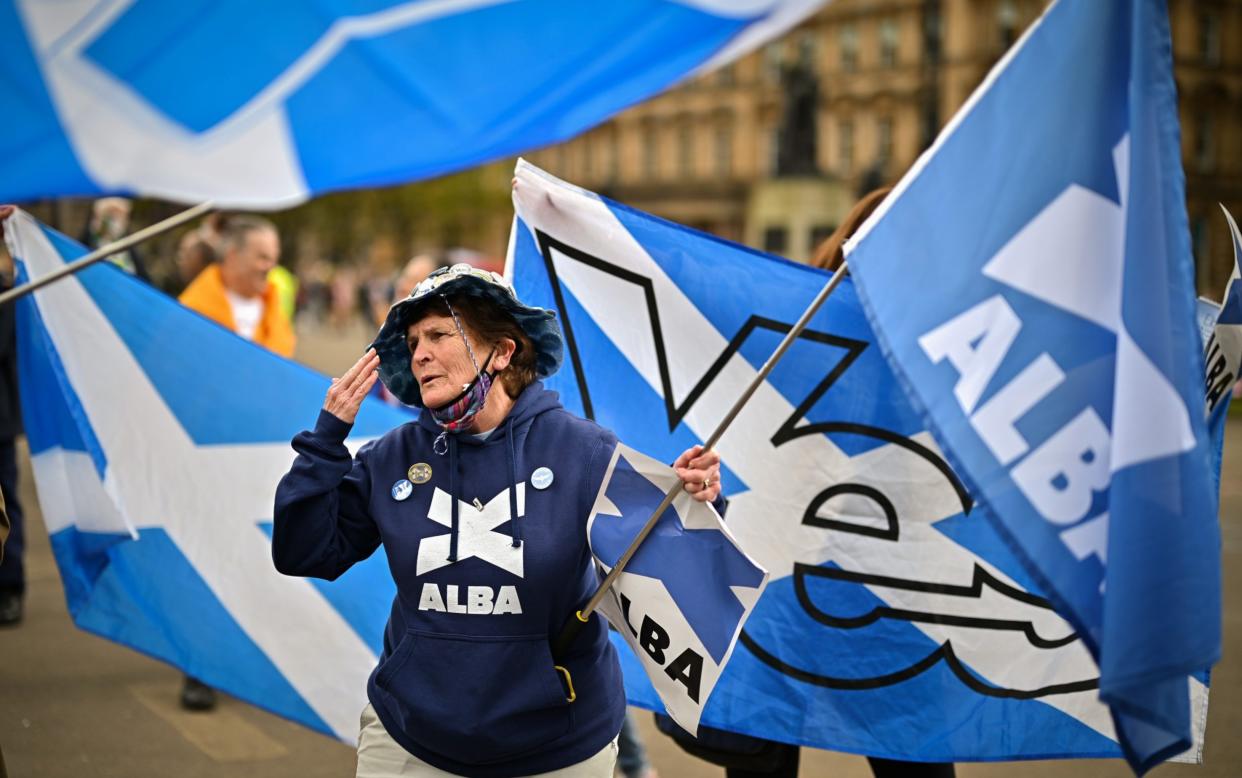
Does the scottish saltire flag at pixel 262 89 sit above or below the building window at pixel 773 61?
below

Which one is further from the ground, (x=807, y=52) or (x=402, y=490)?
(x=807, y=52)

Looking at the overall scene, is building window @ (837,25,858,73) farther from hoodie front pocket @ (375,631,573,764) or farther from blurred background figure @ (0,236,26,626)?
hoodie front pocket @ (375,631,573,764)

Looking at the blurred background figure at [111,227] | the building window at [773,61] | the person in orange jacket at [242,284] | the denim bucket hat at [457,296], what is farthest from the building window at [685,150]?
the denim bucket hat at [457,296]

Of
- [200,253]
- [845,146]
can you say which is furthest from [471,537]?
[845,146]

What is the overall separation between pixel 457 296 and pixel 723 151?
71.6 m

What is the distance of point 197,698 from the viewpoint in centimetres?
549

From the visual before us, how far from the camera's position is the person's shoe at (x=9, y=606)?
21.6ft

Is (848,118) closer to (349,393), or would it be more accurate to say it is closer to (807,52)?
(807,52)

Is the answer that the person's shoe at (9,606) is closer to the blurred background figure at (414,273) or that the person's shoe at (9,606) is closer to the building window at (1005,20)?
the blurred background figure at (414,273)

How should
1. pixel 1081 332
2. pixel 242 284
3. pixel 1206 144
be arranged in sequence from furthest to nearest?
1. pixel 1206 144
2. pixel 242 284
3. pixel 1081 332

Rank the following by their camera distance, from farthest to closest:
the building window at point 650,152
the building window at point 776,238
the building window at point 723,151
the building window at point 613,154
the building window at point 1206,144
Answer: the building window at point 613,154, the building window at point 650,152, the building window at point 723,151, the building window at point 1206,144, the building window at point 776,238

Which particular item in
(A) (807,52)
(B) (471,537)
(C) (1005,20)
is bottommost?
(B) (471,537)

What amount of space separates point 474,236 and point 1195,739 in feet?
227

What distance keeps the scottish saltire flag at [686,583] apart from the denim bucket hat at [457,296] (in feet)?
1.03
